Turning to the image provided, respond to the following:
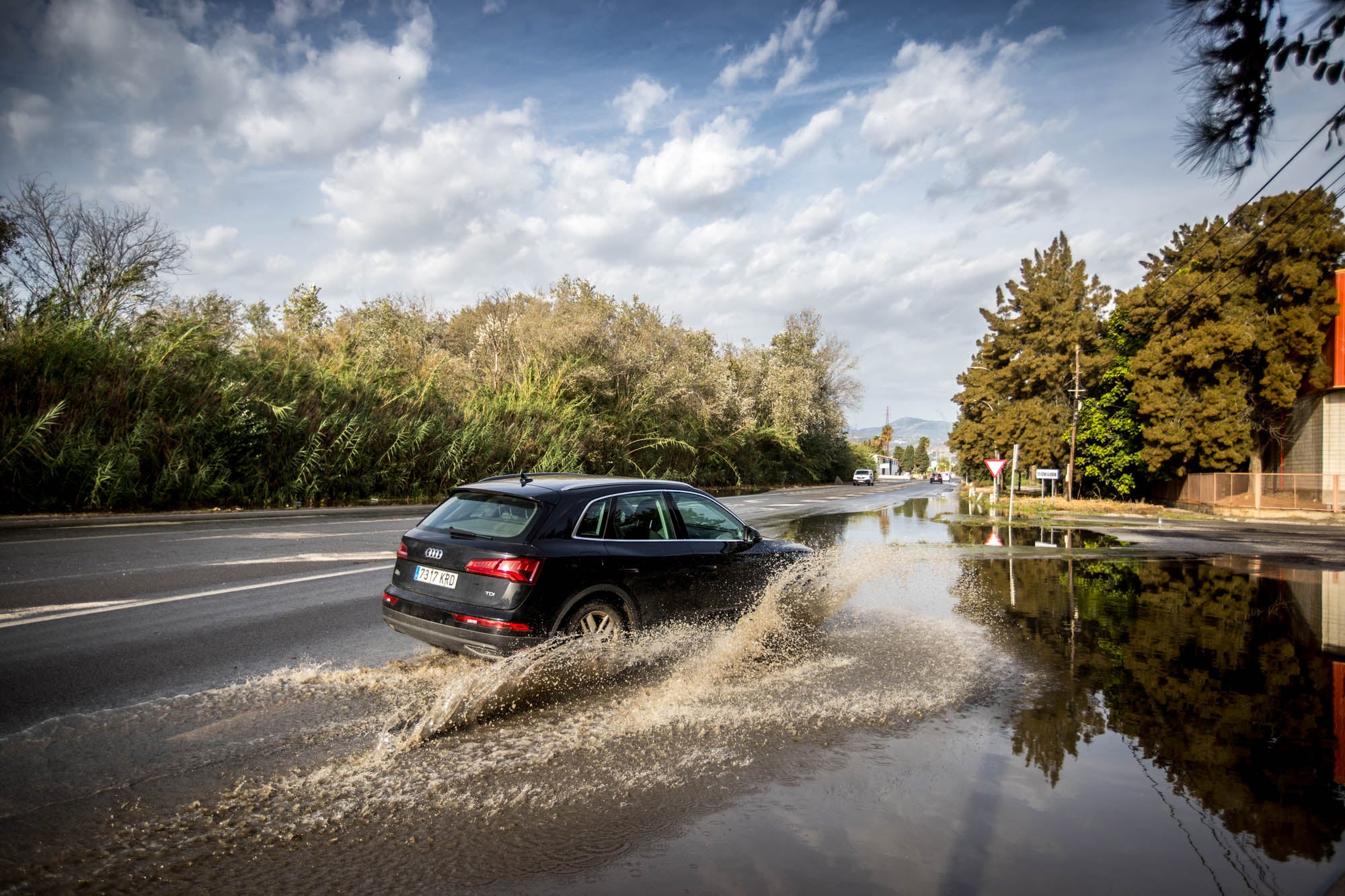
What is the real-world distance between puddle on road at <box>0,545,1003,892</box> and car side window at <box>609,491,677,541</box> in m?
0.75

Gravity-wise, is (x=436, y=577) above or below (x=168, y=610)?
above

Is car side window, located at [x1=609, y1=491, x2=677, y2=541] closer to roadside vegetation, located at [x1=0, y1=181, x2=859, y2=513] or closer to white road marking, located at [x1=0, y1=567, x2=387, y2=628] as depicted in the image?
white road marking, located at [x1=0, y1=567, x2=387, y2=628]

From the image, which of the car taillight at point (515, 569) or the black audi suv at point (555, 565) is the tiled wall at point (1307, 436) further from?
the car taillight at point (515, 569)

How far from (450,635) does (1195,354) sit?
35.7 metres

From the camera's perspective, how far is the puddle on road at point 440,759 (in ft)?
9.72

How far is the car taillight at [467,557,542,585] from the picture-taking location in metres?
4.89

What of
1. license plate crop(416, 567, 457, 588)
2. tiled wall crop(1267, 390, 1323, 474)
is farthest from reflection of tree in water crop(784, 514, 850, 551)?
tiled wall crop(1267, 390, 1323, 474)

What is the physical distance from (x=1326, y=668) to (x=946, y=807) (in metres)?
5.01

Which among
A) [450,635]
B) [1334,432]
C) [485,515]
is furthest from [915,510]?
[450,635]

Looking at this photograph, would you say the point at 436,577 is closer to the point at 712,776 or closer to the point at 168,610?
the point at 712,776

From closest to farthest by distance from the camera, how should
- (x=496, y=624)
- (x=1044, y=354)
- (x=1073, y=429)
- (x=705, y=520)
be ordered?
(x=496, y=624), (x=705, y=520), (x=1073, y=429), (x=1044, y=354)

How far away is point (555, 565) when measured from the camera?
5020 mm

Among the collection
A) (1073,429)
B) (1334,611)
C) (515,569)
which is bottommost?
(1334,611)

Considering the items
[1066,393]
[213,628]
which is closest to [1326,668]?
[213,628]
